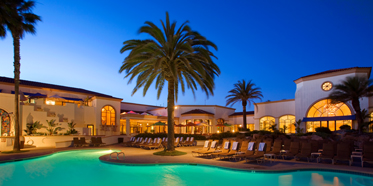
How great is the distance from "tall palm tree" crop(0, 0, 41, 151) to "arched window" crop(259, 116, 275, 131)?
2990 centimetres

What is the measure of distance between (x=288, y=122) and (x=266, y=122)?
3.20 meters

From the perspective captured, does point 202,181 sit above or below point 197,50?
below

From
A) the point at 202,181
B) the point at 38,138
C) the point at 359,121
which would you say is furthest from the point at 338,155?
the point at 38,138

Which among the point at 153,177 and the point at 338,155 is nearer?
the point at 153,177

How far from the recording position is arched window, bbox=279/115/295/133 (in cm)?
3396

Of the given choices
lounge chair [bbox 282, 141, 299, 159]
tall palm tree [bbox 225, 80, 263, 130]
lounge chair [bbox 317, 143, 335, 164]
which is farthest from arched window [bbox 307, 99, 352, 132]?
lounge chair [bbox 317, 143, 335, 164]

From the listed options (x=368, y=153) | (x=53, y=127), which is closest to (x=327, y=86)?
(x=368, y=153)

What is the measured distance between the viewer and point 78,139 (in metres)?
23.6

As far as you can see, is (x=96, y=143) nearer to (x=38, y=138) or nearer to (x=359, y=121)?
(x=38, y=138)

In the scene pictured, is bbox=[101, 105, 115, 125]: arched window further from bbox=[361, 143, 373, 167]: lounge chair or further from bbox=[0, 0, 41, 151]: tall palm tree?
bbox=[361, 143, 373, 167]: lounge chair

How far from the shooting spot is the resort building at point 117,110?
81.7ft

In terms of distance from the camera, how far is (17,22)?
16.8 m

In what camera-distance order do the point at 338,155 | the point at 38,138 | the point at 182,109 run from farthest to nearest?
1. the point at 182,109
2. the point at 38,138
3. the point at 338,155

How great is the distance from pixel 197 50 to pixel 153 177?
857 centimetres
